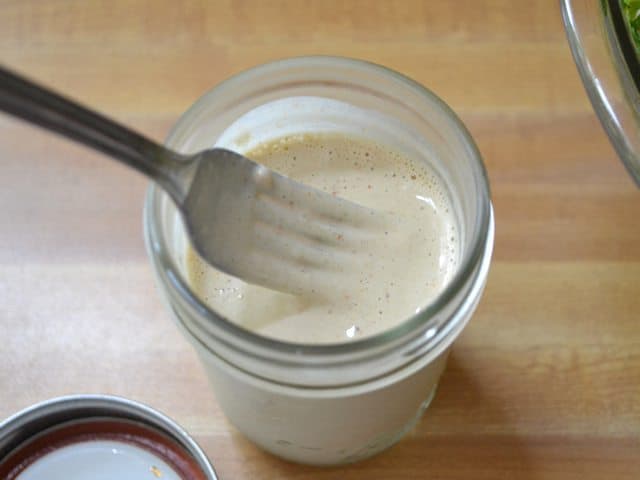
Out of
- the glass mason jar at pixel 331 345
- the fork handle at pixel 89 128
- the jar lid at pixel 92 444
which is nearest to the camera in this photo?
the fork handle at pixel 89 128

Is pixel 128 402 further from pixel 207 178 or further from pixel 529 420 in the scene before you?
pixel 529 420

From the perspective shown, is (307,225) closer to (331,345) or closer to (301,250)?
(301,250)

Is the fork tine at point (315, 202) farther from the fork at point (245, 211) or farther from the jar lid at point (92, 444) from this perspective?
the jar lid at point (92, 444)

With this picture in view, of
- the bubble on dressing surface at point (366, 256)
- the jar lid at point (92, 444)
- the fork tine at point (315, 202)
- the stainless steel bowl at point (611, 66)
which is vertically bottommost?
the jar lid at point (92, 444)

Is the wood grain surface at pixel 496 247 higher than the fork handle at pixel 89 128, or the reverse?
the fork handle at pixel 89 128

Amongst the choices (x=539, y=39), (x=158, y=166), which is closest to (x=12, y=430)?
(x=158, y=166)

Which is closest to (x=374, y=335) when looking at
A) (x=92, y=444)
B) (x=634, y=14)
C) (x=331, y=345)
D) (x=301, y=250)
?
(x=331, y=345)

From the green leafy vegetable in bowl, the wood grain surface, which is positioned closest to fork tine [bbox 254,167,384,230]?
the wood grain surface

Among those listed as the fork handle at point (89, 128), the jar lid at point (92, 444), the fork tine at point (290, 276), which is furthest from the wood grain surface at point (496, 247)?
the fork handle at point (89, 128)
